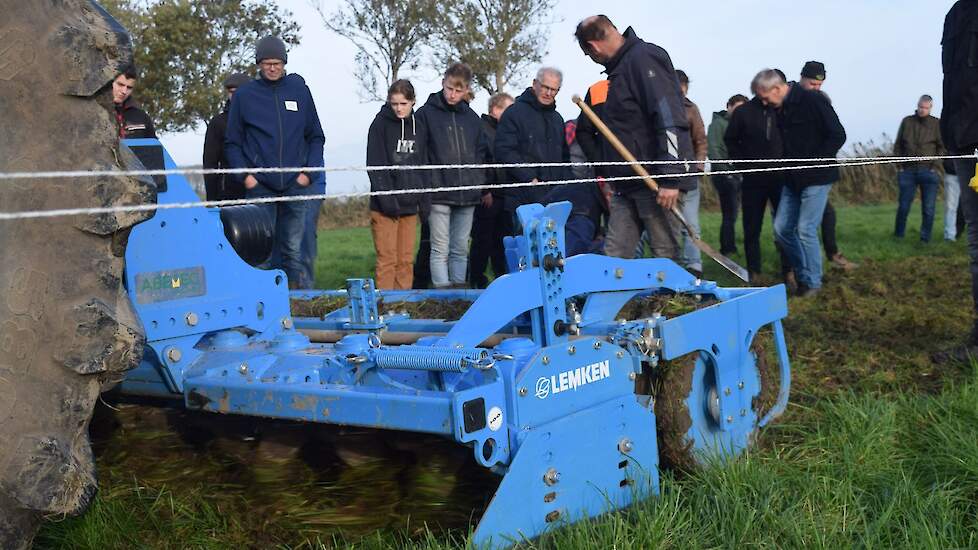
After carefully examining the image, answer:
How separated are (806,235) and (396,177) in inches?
142

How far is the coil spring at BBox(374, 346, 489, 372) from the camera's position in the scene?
3.30 metres

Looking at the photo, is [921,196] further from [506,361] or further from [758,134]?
[506,361]

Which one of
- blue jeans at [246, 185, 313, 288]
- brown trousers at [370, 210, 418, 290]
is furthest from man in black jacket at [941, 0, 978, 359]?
blue jeans at [246, 185, 313, 288]

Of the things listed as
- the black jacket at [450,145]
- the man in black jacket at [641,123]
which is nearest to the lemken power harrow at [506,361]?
the man in black jacket at [641,123]

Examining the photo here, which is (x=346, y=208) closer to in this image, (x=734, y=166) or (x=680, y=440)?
(x=734, y=166)

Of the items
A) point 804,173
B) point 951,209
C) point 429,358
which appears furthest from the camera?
point 951,209

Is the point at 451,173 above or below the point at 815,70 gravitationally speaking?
below

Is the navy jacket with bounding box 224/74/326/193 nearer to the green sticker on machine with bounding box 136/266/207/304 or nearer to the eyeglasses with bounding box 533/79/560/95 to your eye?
the eyeglasses with bounding box 533/79/560/95

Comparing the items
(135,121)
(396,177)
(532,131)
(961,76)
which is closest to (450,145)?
(396,177)

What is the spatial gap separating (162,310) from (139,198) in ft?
3.65

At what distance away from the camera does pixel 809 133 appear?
9391mm

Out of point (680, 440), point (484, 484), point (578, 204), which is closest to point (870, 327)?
point (578, 204)

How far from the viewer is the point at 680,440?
13.6 feet

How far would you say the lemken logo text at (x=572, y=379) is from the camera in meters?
3.41
